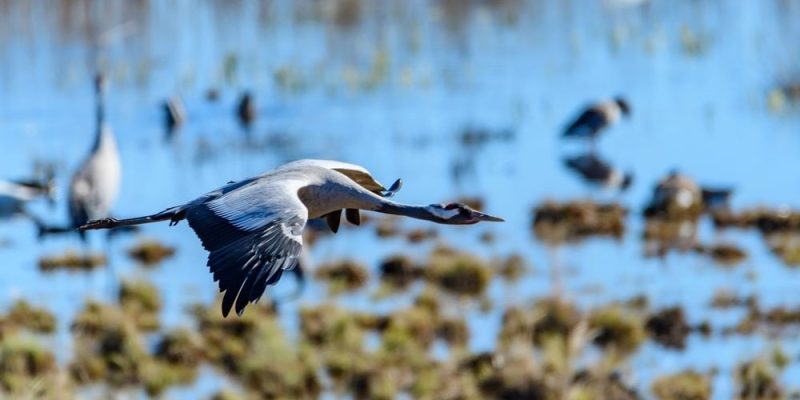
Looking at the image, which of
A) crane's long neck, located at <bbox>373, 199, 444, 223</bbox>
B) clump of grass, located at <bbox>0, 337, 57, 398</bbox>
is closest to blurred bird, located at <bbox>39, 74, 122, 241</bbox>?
clump of grass, located at <bbox>0, 337, 57, 398</bbox>

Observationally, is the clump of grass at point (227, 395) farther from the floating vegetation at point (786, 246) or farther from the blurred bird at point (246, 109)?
the blurred bird at point (246, 109)

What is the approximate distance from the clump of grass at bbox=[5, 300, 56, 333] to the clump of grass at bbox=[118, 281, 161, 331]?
1.76ft

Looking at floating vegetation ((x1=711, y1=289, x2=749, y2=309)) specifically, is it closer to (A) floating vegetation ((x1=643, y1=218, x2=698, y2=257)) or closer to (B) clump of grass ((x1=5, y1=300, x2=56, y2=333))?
(A) floating vegetation ((x1=643, y1=218, x2=698, y2=257))

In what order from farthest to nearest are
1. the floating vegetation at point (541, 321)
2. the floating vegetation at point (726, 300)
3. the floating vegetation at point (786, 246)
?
the floating vegetation at point (786, 246) → the floating vegetation at point (726, 300) → the floating vegetation at point (541, 321)

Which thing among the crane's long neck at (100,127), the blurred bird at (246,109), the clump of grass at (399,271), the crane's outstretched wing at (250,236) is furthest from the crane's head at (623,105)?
the crane's outstretched wing at (250,236)

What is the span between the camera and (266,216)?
11.7 feet

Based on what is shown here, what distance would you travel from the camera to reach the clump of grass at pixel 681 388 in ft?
30.8

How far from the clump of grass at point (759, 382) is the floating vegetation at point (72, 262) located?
5.86m

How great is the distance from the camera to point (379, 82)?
68.3 feet

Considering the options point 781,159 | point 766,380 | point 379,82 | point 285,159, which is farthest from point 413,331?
point 379,82

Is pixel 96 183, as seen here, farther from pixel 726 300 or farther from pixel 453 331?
pixel 726 300

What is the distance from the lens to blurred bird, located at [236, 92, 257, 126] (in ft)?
61.2

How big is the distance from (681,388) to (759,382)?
1.55 ft

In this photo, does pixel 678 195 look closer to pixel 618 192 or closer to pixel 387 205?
pixel 618 192
